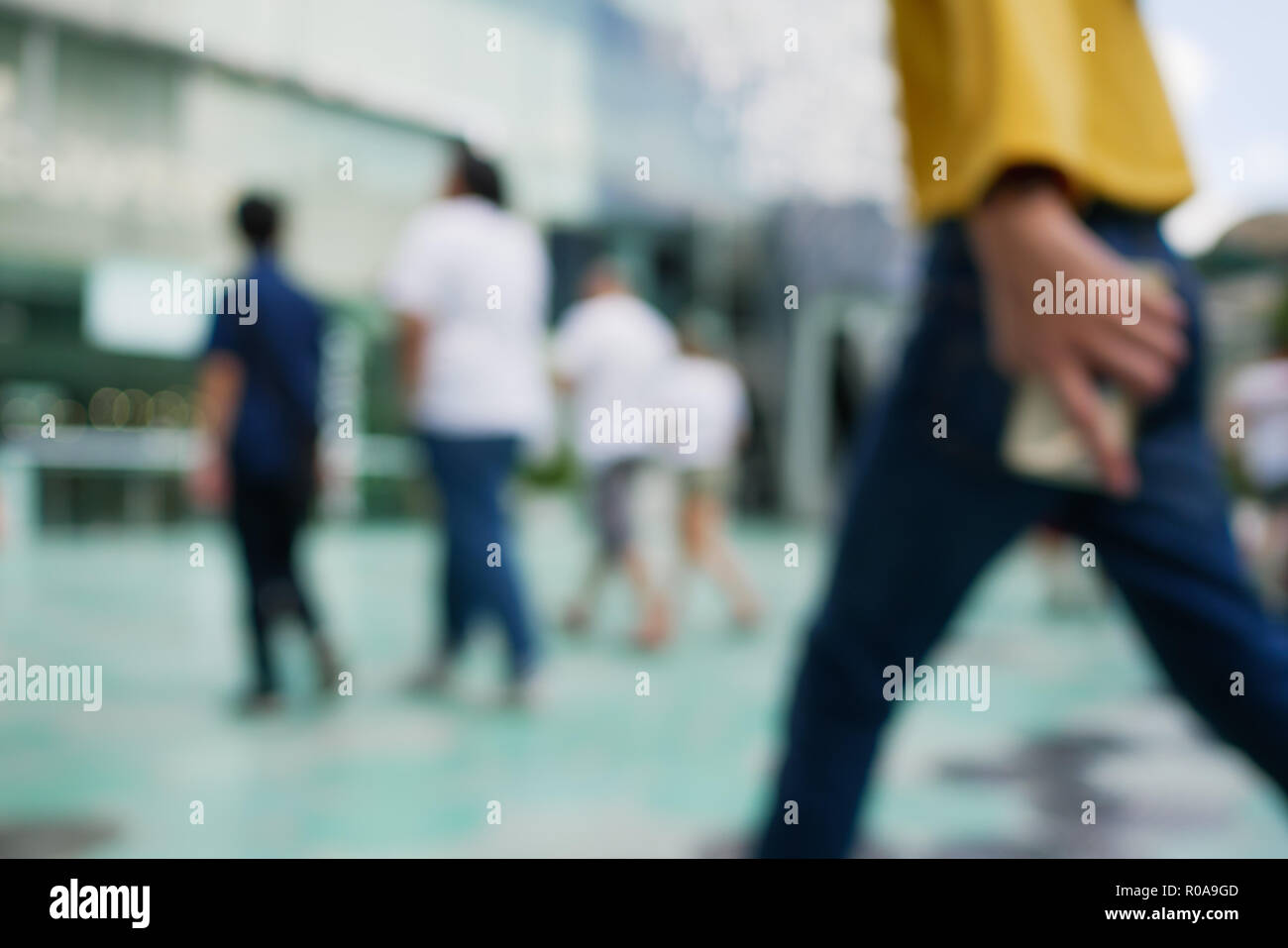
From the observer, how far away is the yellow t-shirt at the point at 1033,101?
953 mm

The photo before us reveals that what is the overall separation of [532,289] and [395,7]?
40.8ft

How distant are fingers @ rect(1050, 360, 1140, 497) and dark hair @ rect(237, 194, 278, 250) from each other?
3.14 m

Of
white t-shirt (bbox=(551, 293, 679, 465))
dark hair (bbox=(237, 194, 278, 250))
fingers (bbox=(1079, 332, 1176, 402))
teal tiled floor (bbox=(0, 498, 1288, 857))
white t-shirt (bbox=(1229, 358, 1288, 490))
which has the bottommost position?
teal tiled floor (bbox=(0, 498, 1288, 857))

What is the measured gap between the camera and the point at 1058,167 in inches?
37.5

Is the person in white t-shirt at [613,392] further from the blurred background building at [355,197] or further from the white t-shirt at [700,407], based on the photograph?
the blurred background building at [355,197]

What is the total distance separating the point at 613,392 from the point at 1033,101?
13.3ft

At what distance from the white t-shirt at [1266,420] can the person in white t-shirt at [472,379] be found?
3.45 meters

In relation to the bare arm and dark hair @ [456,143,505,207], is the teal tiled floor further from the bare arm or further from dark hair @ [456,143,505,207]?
dark hair @ [456,143,505,207]

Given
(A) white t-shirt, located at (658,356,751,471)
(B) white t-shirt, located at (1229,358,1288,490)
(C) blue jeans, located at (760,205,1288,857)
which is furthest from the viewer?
(A) white t-shirt, located at (658,356,751,471)

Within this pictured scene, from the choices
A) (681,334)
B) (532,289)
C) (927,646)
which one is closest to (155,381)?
(681,334)

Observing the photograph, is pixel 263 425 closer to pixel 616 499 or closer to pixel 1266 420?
pixel 616 499

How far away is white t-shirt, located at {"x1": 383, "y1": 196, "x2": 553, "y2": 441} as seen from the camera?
11.5ft

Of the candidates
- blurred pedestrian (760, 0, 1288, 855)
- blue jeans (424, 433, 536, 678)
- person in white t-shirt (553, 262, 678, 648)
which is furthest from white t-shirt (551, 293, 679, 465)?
blurred pedestrian (760, 0, 1288, 855)

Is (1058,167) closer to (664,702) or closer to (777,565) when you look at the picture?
(664,702)
